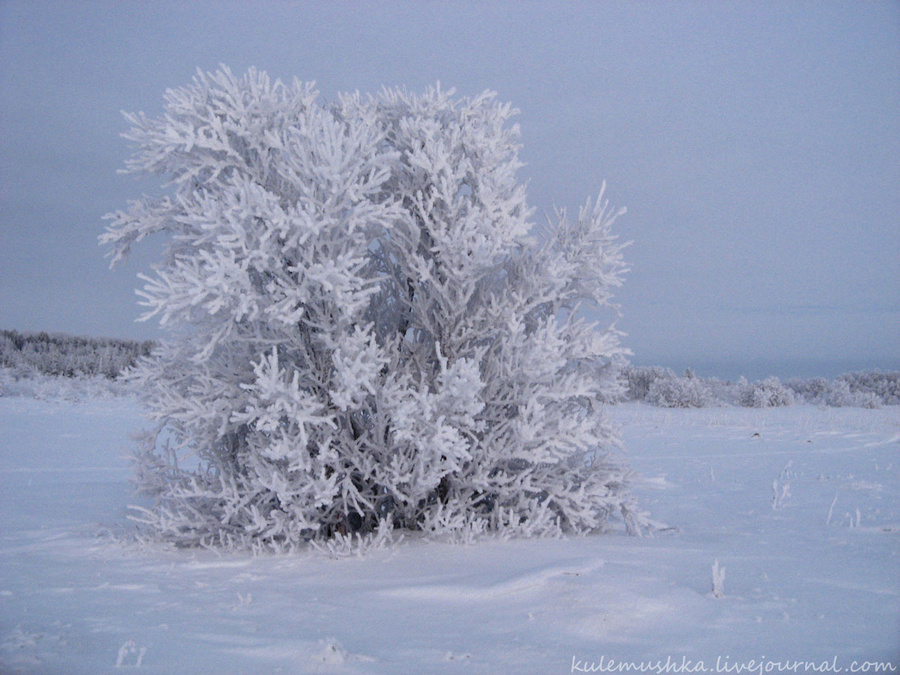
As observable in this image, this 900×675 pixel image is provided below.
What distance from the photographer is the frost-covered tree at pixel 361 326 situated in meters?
5.36

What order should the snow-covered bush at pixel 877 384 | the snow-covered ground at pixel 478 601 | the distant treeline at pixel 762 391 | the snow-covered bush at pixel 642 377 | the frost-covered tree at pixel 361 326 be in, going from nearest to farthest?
the snow-covered ground at pixel 478 601
the frost-covered tree at pixel 361 326
the distant treeline at pixel 762 391
the snow-covered bush at pixel 877 384
the snow-covered bush at pixel 642 377

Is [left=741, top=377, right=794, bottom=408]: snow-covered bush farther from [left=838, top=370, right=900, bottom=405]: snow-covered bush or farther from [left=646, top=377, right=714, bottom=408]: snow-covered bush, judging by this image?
[left=838, top=370, right=900, bottom=405]: snow-covered bush

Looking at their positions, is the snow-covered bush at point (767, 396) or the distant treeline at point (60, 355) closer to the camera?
the snow-covered bush at point (767, 396)

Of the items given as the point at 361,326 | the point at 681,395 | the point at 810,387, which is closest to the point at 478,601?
the point at 361,326

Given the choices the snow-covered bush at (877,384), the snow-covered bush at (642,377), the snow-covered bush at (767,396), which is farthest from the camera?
the snow-covered bush at (642,377)

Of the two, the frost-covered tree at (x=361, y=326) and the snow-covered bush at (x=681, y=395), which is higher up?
the frost-covered tree at (x=361, y=326)

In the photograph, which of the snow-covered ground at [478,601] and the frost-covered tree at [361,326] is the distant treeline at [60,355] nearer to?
the frost-covered tree at [361,326]

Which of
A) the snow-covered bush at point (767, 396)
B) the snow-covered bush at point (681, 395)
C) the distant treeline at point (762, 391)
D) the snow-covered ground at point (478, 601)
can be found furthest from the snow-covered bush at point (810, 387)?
the snow-covered ground at point (478, 601)

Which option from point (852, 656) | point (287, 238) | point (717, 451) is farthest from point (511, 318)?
point (717, 451)

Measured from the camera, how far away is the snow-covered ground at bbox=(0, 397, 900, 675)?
3217mm

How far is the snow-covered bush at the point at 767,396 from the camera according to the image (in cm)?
2567

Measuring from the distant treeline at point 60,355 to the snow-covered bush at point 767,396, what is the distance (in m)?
25.5

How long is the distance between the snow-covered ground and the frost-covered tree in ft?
2.05

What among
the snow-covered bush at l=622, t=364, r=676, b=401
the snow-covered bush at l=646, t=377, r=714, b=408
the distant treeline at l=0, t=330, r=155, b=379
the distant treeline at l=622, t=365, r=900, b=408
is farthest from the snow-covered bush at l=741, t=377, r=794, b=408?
the distant treeline at l=0, t=330, r=155, b=379
